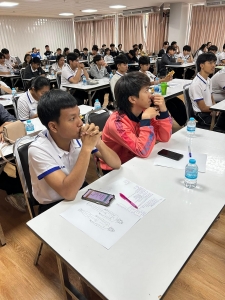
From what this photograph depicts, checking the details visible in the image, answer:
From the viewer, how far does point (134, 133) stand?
1636 millimetres

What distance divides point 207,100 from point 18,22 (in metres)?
11.7

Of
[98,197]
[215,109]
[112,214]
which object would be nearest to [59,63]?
[215,109]

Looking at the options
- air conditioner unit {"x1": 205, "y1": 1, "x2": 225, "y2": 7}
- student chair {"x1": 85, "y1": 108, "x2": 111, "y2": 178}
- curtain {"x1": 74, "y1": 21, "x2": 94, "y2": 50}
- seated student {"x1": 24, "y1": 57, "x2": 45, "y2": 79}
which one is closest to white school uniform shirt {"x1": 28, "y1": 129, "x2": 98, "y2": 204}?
student chair {"x1": 85, "y1": 108, "x2": 111, "y2": 178}

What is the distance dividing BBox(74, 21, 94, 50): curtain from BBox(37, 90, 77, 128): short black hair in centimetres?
1280

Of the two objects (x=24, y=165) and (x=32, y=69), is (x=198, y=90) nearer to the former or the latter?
(x=24, y=165)

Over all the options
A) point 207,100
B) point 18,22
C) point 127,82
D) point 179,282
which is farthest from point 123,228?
point 18,22

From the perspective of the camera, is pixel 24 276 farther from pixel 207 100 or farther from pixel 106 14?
pixel 106 14

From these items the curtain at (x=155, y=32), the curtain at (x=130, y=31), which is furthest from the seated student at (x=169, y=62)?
the curtain at (x=130, y=31)

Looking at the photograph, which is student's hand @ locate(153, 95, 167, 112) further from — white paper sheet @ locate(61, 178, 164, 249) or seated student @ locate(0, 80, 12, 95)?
seated student @ locate(0, 80, 12, 95)

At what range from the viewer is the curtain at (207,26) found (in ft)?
27.8

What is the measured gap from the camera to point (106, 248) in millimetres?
854

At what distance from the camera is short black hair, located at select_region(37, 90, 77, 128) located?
1.14 m

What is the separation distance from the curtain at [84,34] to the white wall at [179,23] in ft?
16.6

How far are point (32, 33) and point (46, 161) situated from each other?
1290 centimetres
